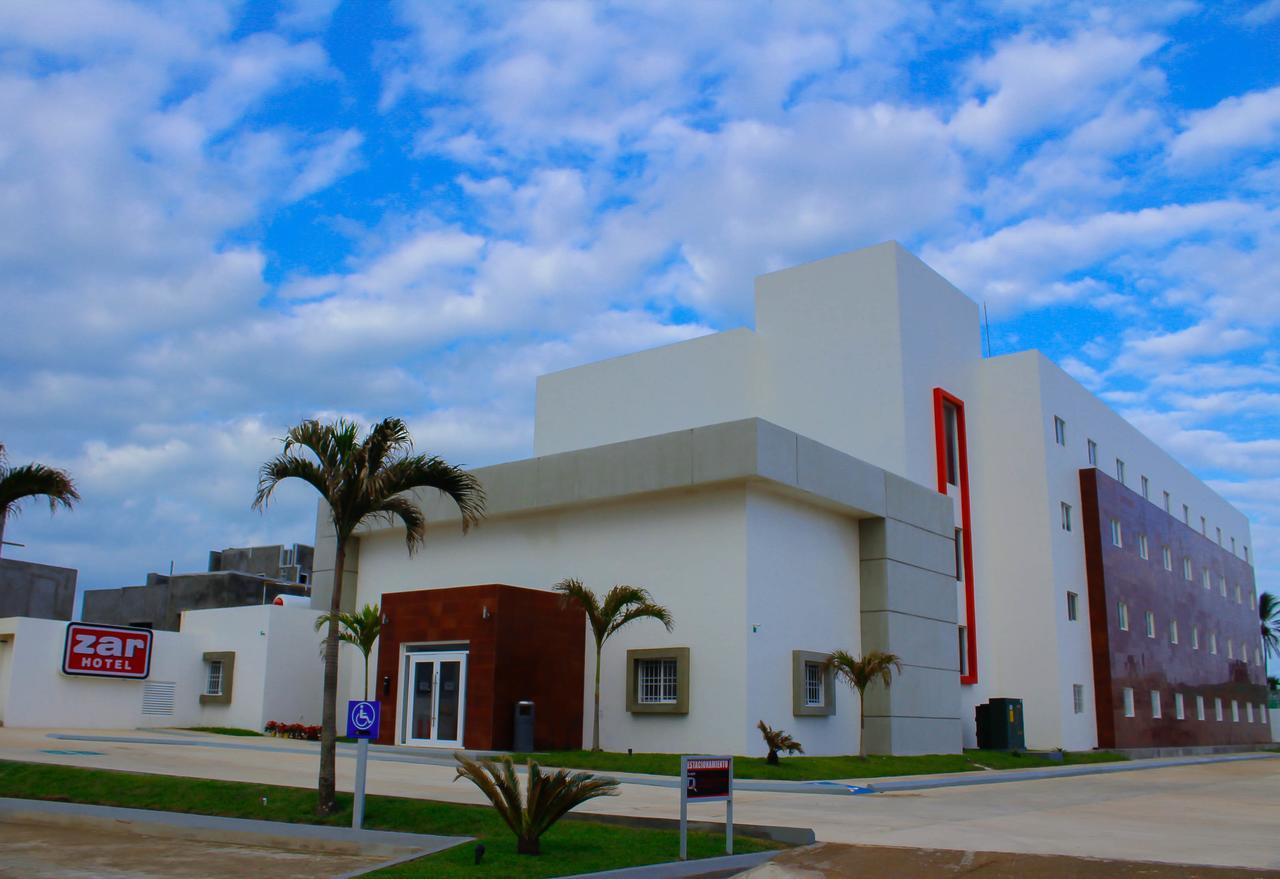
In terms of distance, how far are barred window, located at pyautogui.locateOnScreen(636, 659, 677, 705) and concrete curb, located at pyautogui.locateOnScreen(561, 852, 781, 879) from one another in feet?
53.1

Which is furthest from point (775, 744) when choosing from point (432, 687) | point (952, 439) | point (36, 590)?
point (36, 590)

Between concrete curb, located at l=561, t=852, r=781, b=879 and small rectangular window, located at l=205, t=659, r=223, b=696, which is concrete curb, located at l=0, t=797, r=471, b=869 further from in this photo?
small rectangular window, located at l=205, t=659, r=223, b=696

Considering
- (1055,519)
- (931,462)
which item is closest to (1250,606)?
(1055,519)

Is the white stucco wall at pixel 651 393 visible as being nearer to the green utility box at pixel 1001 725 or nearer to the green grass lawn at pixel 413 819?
the green utility box at pixel 1001 725

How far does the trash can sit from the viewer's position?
26.6 metres

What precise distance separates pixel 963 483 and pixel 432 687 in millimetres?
20087

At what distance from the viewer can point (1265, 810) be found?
1919 centimetres

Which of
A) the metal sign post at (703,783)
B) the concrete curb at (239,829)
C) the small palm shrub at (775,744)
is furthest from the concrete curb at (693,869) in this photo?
the small palm shrub at (775,744)

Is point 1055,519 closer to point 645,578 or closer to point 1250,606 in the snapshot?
point 645,578

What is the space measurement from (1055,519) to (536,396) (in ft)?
67.6

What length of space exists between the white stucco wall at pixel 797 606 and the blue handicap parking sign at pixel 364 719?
14.2 m

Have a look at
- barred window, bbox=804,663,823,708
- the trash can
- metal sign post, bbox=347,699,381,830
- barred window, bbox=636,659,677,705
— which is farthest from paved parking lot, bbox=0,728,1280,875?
barred window, bbox=636,659,677,705

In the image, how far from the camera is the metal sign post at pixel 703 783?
1153 centimetres

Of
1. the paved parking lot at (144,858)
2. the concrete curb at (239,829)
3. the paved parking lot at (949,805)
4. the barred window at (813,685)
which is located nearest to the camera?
the paved parking lot at (144,858)
